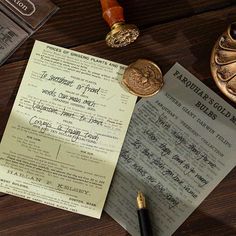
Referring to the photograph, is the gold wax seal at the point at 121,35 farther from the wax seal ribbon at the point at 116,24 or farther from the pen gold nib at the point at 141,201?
the pen gold nib at the point at 141,201

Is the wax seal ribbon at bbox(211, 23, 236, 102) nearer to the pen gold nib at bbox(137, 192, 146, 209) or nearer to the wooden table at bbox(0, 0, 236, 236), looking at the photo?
the wooden table at bbox(0, 0, 236, 236)

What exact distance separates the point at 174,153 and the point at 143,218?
0.11m

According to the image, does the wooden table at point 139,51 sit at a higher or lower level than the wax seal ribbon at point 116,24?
lower

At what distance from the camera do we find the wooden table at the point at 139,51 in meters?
0.77

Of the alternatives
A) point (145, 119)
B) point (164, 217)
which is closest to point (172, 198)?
A: point (164, 217)

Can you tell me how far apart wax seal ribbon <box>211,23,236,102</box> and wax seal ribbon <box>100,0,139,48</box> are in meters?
0.13

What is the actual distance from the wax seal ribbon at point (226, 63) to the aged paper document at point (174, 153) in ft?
0.09

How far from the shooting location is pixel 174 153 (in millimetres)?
769

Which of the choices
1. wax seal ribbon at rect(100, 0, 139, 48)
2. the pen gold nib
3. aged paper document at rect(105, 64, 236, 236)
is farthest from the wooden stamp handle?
the pen gold nib

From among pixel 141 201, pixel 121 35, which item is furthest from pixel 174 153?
pixel 121 35

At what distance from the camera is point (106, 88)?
0.78 metres

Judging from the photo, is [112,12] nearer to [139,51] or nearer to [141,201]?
[139,51]

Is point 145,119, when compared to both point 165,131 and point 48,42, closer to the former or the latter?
point 165,131

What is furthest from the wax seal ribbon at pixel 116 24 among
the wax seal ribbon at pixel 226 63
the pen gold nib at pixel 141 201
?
the pen gold nib at pixel 141 201
